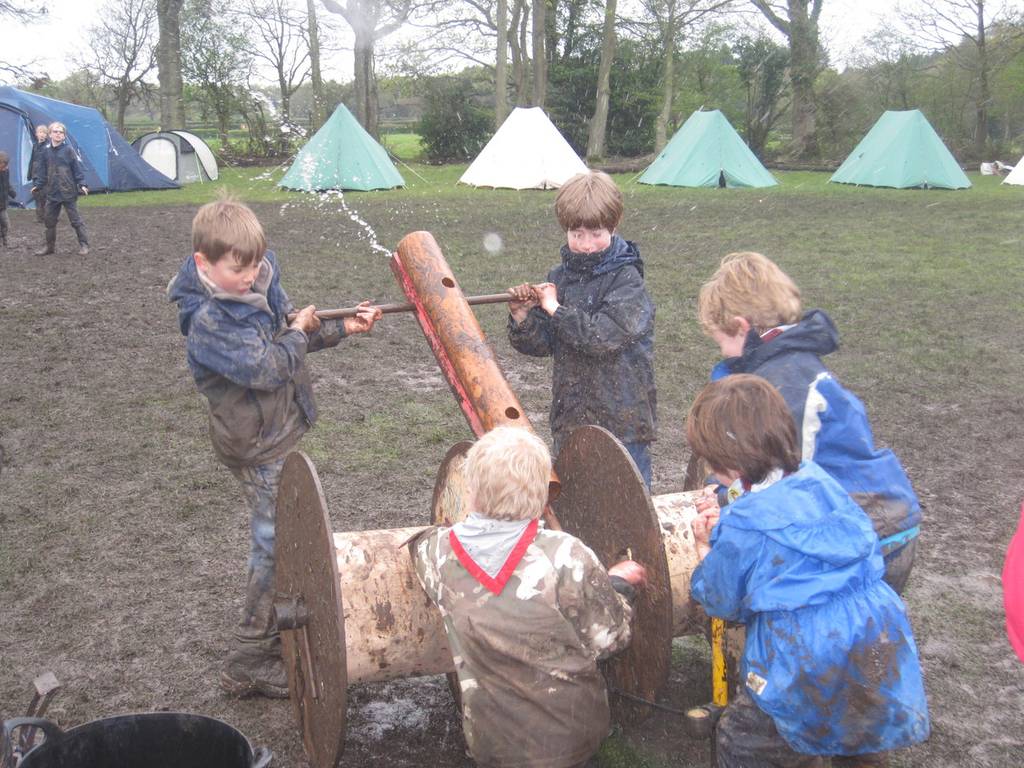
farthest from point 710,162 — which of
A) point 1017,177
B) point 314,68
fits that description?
point 314,68

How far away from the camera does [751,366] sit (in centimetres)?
304

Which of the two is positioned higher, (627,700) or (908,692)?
(908,692)

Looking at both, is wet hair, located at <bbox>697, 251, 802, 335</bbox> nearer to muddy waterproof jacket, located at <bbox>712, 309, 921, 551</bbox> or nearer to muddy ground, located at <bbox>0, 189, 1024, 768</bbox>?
muddy waterproof jacket, located at <bbox>712, 309, 921, 551</bbox>

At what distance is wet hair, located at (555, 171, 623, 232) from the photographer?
12.0 ft

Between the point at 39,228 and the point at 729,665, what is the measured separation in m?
14.6

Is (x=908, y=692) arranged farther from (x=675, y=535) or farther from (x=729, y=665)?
(x=675, y=535)

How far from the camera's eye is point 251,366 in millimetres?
3137

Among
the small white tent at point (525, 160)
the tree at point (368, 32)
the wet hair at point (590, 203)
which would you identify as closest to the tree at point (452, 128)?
the tree at point (368, 32)

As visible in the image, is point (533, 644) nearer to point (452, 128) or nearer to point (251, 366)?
point (251, 366)

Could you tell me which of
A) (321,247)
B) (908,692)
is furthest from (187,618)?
(321,247)

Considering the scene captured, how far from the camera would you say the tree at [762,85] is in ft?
112

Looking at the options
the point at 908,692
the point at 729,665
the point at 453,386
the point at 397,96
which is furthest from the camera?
the point at 397,96

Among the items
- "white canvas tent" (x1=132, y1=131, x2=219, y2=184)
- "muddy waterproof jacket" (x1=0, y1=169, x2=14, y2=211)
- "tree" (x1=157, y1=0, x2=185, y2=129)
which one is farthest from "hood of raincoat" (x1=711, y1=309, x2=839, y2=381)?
"tree" (x1=157, y1=0, x2=185, y2=129)

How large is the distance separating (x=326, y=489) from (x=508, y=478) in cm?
302
